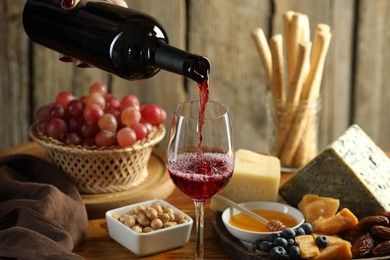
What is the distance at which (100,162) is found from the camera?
5.53 feet

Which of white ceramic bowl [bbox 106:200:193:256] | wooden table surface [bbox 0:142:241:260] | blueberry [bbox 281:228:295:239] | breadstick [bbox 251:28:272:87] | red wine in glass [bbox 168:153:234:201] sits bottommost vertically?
wooden table surface [bbox 0:142:241:260]

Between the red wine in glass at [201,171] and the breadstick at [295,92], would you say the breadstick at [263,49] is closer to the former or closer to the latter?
the breadstick at [295,92]

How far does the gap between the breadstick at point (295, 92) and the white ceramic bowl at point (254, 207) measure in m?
0.39

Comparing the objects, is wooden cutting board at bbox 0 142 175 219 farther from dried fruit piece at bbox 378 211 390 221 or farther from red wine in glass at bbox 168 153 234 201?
dried fruit piece at bbox 378 211 390 221

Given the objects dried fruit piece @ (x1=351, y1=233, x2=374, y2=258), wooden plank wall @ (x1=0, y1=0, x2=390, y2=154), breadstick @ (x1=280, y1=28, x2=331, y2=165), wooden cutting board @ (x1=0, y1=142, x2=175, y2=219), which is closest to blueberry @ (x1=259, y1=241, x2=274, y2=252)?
dried fruit piece @ (x1=351, y1=233, x2=374, y2=258)

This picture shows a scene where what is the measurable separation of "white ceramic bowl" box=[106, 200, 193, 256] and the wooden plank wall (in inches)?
36.1

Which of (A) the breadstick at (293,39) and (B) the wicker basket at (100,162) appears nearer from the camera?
(B) the wicker basket at (100,162)

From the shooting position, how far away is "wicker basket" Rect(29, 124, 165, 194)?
166 cm

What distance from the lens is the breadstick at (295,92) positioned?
1809 millimetres

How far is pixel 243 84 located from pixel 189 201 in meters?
0.78

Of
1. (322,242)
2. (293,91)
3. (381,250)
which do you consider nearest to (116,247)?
(322,242)

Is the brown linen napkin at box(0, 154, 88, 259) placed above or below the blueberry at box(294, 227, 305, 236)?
below

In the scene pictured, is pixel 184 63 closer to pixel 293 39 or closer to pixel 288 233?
pixel 288 233

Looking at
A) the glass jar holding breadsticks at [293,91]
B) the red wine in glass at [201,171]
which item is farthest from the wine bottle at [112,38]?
the glass jar holding breadsticks at [293,91]
